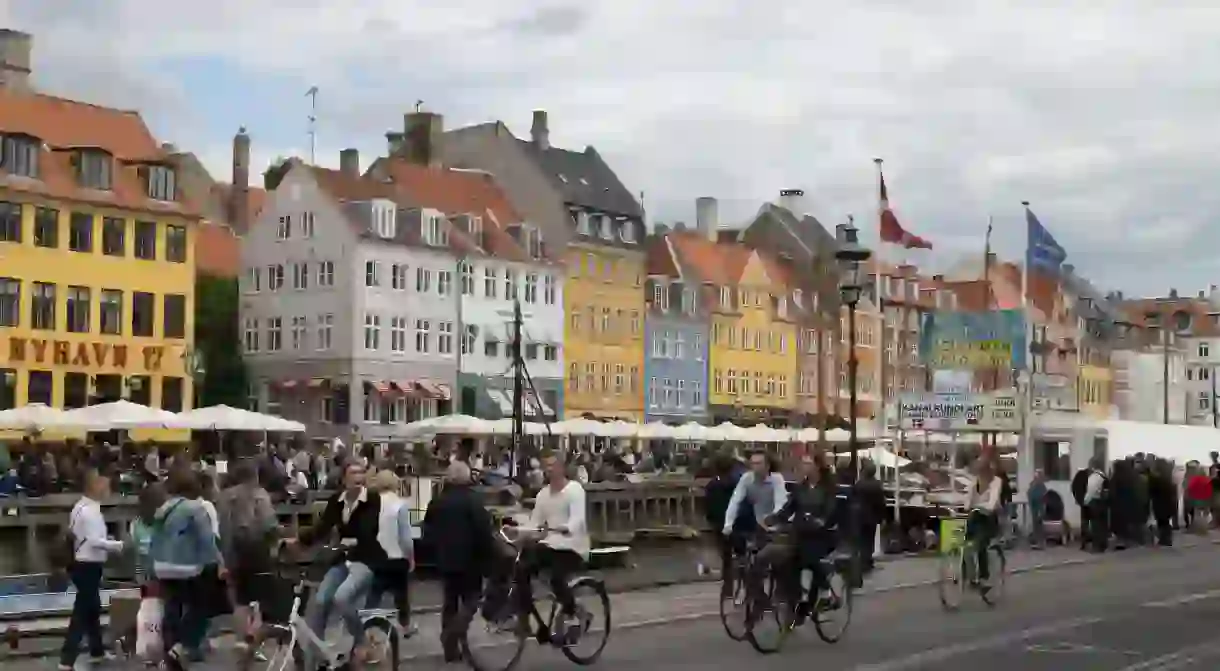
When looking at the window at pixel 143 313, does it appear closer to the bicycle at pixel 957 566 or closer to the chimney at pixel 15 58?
the chimney at pixel 15 58

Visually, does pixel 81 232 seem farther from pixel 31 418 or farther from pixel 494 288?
pixel 31 418

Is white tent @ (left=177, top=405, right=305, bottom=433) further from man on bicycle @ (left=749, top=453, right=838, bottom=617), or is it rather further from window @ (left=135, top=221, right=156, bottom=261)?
man on bicycle @ (left=749, top=453, right=838, bottom=617)

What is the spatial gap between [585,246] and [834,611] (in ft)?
234

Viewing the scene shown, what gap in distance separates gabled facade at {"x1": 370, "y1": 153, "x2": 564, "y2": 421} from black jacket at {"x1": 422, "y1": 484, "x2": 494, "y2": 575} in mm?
62287

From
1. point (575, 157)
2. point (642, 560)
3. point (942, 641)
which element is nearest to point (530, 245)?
point (575, 157)

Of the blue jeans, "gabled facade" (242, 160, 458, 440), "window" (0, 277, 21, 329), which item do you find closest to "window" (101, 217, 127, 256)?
"window" (0, 277, 21, 329)

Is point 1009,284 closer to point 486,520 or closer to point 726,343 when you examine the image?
point 726,343

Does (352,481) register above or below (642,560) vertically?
above

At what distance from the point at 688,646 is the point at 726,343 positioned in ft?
268

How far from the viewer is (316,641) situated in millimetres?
13883

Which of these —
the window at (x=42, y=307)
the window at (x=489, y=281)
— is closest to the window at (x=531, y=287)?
the window at (x=489, y=281)

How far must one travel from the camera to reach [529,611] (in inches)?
646

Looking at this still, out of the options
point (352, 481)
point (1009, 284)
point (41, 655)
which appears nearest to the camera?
point (352, 481)

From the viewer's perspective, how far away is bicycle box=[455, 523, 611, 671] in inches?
627
